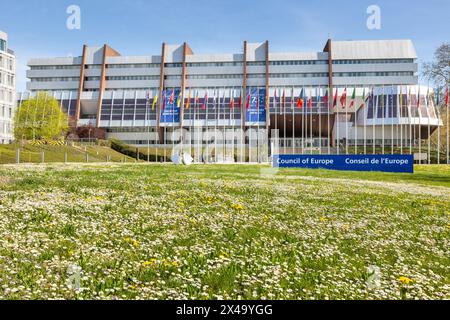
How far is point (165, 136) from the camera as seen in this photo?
105m

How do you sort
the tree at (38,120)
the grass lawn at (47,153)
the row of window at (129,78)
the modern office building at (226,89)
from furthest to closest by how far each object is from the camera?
the row of window at (129,78) → the modern office building at (226,89) → the tree at (38,120) → the grass lawn at (47,153)

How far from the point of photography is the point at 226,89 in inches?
4198

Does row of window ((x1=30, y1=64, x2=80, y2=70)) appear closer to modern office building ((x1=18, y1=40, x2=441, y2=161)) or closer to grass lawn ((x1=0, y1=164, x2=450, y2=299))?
modern office building ((x1=18, y1=40, x2=441, y2=161))

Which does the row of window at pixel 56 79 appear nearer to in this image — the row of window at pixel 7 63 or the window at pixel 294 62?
the row of window at pixel 7 63

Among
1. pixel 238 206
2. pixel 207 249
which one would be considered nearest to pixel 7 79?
pixel 238 206

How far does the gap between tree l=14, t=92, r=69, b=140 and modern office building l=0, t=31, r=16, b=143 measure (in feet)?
26.0

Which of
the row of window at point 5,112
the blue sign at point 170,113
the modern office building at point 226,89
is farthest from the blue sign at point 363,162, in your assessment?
the row of window at point 5,112

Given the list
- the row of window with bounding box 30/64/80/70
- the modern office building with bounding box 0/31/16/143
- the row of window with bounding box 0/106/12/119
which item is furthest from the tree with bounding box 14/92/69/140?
the row of window with bounding box 30/64/80/70

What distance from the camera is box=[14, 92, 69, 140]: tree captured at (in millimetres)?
76312

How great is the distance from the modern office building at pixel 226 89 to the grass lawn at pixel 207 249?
8252 cm

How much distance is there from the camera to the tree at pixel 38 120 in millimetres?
76312

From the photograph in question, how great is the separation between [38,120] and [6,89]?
17799 millimetres

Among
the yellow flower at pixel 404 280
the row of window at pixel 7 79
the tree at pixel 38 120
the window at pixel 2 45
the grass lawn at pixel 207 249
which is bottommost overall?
the yellow flower at pixel 404 280
